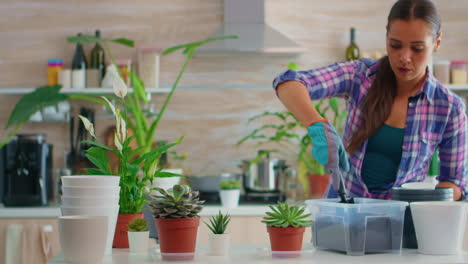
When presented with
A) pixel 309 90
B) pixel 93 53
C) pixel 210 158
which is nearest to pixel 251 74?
pixel 210 158

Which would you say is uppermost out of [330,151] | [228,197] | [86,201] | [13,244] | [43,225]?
[330,151]

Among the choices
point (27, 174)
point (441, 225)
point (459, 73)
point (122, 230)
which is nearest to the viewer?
point (441, 225)

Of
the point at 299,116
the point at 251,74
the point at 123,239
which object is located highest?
the point at 251,74

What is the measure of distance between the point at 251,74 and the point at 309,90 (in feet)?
A: 6.72

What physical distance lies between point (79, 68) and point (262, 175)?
1.25 m

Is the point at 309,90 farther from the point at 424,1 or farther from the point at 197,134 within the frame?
the point at 197,134

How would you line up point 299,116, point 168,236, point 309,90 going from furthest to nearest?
point 309,90
point 299,116
point 168,236

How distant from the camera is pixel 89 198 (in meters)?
1.49

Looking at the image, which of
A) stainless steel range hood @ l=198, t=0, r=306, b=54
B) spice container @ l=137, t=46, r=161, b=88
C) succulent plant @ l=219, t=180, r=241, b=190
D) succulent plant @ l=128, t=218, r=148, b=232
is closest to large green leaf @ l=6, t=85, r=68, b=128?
spice container @ l=137, t=46, r=161, b=88

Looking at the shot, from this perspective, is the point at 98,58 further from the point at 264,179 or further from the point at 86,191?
the point at 86,191

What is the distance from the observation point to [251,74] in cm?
401

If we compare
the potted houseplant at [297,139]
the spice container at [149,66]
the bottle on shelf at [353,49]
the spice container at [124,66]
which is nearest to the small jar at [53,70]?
the spice container at [124,66]

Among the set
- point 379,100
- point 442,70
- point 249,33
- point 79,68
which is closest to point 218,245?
point 379,100

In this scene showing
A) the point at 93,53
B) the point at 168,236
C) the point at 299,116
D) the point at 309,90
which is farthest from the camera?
the point at 93,53
